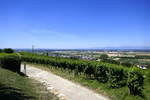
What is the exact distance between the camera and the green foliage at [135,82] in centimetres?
783

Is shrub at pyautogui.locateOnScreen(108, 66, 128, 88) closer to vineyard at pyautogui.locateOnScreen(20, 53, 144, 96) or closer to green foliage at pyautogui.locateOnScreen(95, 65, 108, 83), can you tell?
vineyard at pyautogui.locateOnScreen(20, 53, 144, 96)

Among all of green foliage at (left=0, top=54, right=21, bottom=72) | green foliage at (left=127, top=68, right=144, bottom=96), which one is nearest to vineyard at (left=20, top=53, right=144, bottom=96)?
green foliage at (left=127, top=68, right=144, bottom=96)

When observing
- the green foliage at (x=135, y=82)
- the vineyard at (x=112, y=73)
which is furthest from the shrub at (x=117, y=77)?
the green foliage at (x=135, y=82)

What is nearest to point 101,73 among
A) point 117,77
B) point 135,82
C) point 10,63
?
point 117,77

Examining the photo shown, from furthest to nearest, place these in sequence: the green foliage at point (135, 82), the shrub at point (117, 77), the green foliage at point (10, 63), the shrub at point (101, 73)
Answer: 1. the green foliage at point (10, 63)
2. the shrub at point (101, 73)
3. the shrub at point (117, 77)
4. the green foliage at point (135, 82)

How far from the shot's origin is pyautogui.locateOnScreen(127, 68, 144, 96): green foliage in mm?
7828

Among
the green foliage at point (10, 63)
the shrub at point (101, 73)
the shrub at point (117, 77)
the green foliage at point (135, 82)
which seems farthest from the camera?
the green foliage at point (10, 63)

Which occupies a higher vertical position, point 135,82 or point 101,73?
point 135,82

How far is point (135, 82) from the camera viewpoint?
7.81 m

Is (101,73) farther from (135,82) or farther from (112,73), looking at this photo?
(135,82)

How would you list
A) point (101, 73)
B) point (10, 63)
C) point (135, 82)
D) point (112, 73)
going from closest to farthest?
point (135, 82)
point (112, 73)
point (101, 73)
point (10, 63)

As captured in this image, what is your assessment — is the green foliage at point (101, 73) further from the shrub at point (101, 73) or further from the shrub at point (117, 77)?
the shrub at point (117, 77)

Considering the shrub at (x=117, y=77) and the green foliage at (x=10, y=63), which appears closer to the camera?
the shrub at (x=117, y=77)

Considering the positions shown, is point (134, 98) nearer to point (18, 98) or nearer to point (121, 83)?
point (121, 83)
